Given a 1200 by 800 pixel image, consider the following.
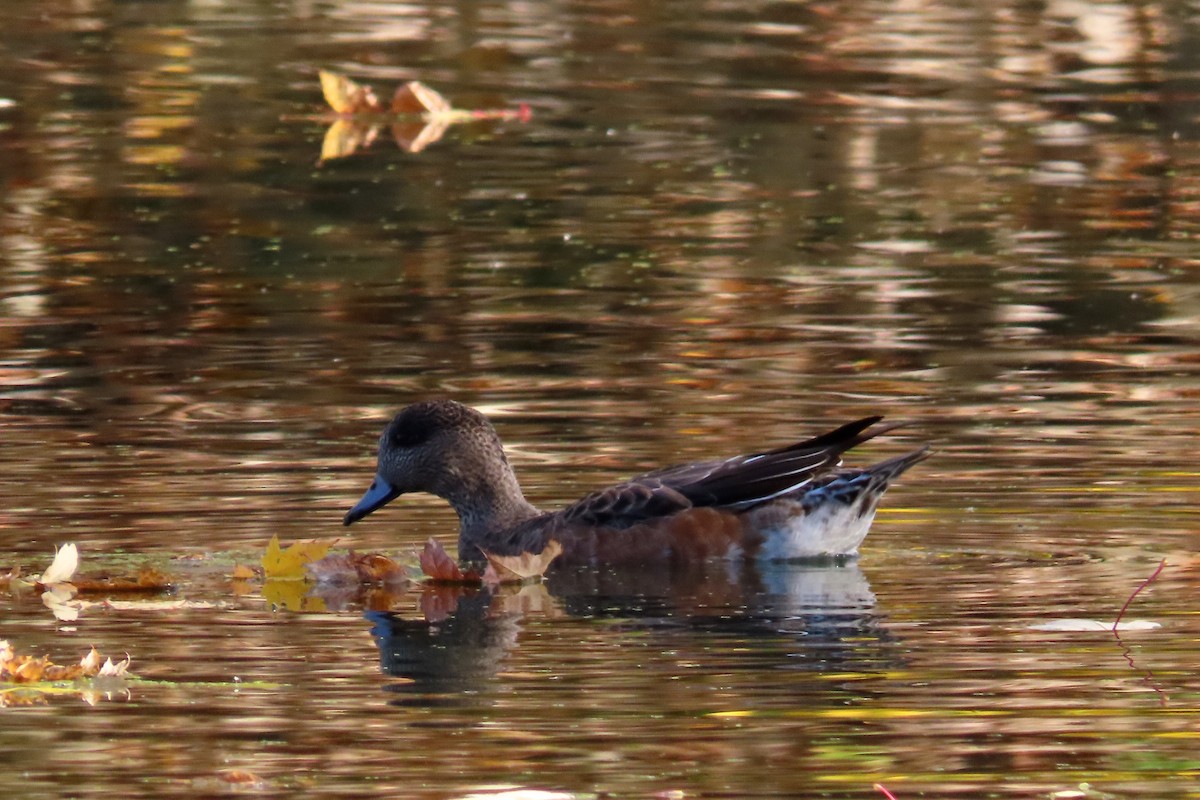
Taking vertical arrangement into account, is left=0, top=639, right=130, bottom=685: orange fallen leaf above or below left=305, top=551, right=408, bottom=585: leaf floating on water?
above

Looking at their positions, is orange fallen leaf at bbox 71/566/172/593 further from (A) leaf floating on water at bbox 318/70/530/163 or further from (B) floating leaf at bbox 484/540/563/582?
(A) leaf floating on water at bbox 318/70/530/163

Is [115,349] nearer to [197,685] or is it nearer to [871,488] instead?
[871,488]

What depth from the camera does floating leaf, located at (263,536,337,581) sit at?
9328 millimetres

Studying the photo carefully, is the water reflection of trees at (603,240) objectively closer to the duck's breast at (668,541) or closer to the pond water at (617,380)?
the pond water at (617,380)

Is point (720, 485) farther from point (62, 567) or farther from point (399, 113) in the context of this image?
point (399, 113)

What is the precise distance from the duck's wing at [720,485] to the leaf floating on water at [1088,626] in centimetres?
167

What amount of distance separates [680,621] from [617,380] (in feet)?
13.4

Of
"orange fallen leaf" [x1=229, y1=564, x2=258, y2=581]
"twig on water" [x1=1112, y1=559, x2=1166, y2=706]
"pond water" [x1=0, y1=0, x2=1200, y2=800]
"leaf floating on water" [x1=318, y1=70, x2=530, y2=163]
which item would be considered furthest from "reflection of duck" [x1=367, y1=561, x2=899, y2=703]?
"leaf floating on water" [x1=318, y1=70, x2=530, y2=163]

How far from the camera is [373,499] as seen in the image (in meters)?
10.4

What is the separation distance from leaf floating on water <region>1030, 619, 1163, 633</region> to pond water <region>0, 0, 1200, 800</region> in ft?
0.21

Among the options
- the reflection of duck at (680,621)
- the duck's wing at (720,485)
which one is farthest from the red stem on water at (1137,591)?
the duck's wing at (720,485)

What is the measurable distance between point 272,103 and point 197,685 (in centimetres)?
1628

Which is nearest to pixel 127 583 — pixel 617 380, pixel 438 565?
pixel 438 565

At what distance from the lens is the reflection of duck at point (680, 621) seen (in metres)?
8.05
